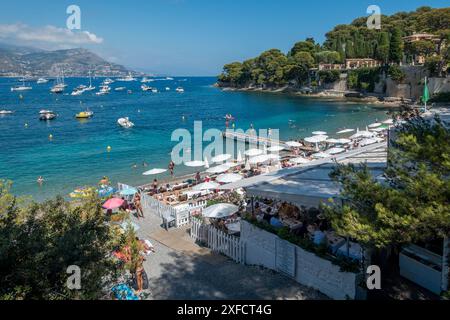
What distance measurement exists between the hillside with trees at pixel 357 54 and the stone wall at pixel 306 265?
60.0 meters

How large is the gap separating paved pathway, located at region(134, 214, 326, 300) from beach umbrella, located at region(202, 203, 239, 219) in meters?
1.08

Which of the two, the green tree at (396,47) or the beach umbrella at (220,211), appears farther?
the green tree at (396,47)

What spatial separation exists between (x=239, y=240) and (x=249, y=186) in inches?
61.1

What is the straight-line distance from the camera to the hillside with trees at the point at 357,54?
69.6 meters

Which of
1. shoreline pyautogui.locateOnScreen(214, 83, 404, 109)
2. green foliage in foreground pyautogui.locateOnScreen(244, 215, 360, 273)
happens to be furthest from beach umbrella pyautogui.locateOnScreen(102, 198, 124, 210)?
shoreline pyautogui.locateOnScreen(214, 83, 404, 109)

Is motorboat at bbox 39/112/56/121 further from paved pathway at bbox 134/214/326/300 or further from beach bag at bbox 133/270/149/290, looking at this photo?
beach bag at bbox 133/270/149/290

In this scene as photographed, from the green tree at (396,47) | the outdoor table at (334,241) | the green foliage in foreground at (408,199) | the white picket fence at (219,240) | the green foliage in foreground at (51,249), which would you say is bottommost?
the white picket fence at (219,240)

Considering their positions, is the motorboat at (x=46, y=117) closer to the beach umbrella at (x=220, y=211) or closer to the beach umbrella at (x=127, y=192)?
the beach umbrella at (x=127, y=192)

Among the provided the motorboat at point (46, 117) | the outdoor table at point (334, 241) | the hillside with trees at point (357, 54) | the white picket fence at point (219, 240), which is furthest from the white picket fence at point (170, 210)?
the hillside with trees at point (357, 54)

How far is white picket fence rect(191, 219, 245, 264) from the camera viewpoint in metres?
10.4

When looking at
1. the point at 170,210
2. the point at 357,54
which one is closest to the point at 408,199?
the point at 170,210

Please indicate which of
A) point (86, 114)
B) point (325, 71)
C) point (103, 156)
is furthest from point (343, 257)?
point (325, 71)

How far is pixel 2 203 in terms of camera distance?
584 centimetres
